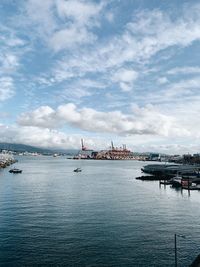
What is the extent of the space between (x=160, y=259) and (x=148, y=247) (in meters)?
3.97

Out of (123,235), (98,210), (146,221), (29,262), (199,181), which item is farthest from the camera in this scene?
(199,181)

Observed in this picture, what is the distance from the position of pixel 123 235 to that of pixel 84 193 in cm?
4728

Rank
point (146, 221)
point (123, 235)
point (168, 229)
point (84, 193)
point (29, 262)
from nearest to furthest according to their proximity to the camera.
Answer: point (29, 262)
point (123, 235)
point (168, 229)
point (146, 221)
point (84, 193)

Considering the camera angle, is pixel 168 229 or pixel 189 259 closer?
pixel 189 259

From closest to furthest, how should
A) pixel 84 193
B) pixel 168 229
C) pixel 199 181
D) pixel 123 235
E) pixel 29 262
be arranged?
pixel 29 262 → pixel 123 235 → pixel 168 229 → pixel 84 193 → pixel 199 181

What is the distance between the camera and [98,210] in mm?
68375

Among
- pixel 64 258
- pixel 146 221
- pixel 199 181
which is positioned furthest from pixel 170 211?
pixel 199 181

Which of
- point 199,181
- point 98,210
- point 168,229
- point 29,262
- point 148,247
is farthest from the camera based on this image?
point 199,181

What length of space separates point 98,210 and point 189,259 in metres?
30.5

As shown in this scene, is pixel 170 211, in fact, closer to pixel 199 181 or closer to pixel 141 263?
pixel 141 263

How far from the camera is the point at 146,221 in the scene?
191ft

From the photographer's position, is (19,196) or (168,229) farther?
(19,196)

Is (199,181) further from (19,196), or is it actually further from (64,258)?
(64,258)

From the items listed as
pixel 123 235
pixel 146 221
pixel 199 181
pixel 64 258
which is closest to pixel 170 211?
pixel 146 221
